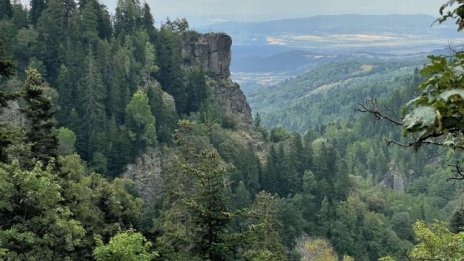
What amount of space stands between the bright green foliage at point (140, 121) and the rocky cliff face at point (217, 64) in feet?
105

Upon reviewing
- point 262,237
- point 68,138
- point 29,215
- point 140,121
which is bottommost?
point 262,237

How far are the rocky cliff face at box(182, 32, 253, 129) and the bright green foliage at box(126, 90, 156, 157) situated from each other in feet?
105

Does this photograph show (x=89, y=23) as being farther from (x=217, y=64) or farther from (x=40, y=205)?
(x=40, y=205)

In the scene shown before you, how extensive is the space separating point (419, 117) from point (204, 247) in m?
16.9

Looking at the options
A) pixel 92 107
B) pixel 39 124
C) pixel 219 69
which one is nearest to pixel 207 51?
pixel 219 69

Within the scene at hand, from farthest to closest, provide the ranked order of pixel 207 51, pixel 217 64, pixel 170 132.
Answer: pixel 217 64 < pixel 207 51 < pixel 170 132

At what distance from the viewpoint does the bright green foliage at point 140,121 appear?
94375mm

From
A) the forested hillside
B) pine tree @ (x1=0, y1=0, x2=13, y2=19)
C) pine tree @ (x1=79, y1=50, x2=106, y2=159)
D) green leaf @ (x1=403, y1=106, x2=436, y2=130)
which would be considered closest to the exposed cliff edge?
the forested hillside

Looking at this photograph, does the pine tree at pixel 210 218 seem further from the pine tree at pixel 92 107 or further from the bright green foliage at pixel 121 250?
the pine tree at pixel 92 107

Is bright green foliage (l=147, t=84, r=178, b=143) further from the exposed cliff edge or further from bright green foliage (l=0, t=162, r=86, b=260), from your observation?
bright green foliage (l=0, t=162, r=86, b=260)

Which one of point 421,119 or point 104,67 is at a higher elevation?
point 421,119

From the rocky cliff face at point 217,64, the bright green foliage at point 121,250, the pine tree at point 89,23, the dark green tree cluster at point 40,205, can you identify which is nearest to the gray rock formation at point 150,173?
the pine tree at point 89,23

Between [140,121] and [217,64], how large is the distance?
42048 mm

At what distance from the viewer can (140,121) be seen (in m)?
94.7
